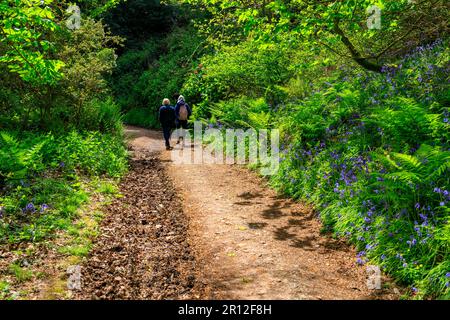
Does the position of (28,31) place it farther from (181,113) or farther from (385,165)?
(181,113)

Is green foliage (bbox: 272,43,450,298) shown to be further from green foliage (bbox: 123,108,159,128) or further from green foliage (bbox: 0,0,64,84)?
green foliage (bbox: 123,108,159,128)

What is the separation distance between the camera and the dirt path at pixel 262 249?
4.67 meters

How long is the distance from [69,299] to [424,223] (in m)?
4.42

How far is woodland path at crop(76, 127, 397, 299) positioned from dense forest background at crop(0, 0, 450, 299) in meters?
0.44

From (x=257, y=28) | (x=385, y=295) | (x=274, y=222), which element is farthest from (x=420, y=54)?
(x=385, y=295)

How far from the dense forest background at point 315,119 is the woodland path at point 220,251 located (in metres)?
0.44

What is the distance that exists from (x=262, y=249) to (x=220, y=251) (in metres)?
0.64

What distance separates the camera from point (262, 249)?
582cm

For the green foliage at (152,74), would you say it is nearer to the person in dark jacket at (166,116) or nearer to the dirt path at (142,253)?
the person in dark jacket at (166,116)

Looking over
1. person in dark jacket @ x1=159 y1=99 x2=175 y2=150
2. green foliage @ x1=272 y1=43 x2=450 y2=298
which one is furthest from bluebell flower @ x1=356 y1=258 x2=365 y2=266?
person in dark jacket @ x1=159 y1=99 x2=175 y2=150

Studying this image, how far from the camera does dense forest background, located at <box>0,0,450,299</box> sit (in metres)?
5.31

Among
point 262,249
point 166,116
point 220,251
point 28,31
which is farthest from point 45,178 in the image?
point 166,116

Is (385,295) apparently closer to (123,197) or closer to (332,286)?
(332,286)

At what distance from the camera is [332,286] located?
480cm
